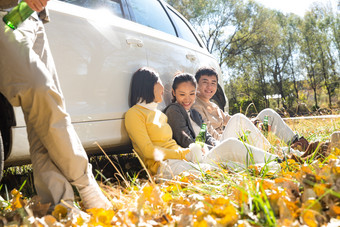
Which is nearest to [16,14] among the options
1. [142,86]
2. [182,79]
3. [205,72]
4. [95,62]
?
[95,62]

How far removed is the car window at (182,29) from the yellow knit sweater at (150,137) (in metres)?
1.64

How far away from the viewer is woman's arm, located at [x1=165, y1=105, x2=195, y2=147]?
3.03m

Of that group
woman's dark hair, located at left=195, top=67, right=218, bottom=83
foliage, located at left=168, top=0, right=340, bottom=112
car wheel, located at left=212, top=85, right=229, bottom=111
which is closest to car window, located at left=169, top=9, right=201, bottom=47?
woman's dark hair, located at left=195, top=67, right=218, bottom=83

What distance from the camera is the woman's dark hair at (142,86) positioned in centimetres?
283

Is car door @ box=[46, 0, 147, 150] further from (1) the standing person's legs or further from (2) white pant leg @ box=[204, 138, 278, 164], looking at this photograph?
(2) white pant leg @ box=[204, 138, 278, 164]

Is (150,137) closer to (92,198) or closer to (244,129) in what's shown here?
(244,129)

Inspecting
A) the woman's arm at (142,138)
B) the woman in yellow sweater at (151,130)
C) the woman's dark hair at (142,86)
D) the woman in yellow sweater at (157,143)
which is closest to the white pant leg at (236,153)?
the woman in yellow sweater at (157,143)

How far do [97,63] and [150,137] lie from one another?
74 cm

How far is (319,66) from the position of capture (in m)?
31.1

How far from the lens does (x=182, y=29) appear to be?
14.5 feet

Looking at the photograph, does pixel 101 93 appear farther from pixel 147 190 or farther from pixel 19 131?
pixel 147 190

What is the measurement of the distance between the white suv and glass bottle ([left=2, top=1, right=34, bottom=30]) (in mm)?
489

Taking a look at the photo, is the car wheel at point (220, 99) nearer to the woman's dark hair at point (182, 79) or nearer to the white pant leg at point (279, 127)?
the white pant leg at point (279, 127)

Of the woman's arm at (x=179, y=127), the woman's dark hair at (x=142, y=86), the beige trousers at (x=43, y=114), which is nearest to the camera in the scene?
the beige trousers at (x=43, y=114)
